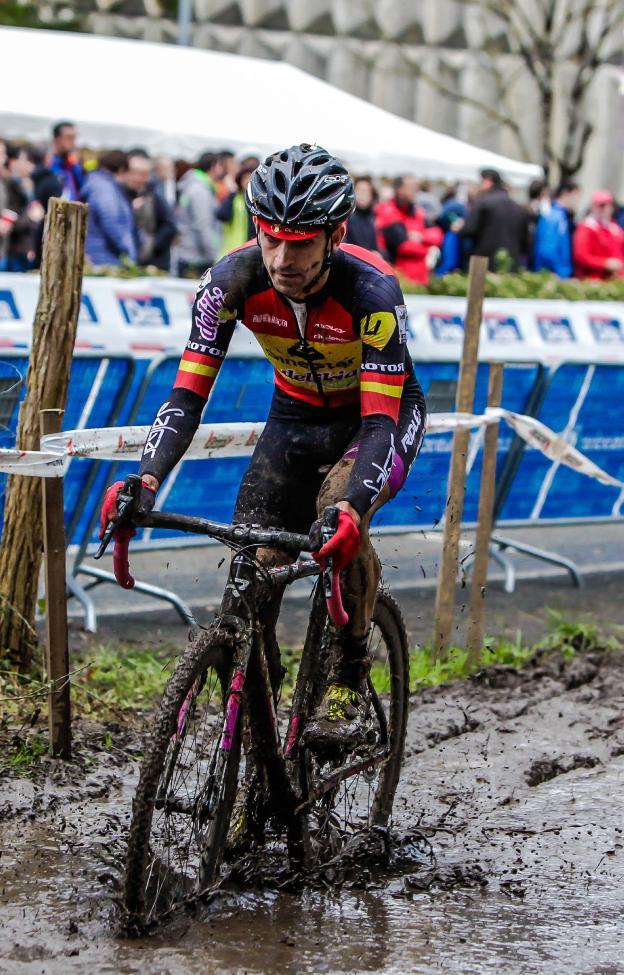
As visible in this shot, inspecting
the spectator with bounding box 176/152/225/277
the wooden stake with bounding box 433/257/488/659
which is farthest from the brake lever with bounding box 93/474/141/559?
the spectator with bounding box 176/152/225/277

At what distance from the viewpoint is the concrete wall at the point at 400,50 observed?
1362 inches

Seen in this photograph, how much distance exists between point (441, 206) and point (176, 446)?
1980 cm

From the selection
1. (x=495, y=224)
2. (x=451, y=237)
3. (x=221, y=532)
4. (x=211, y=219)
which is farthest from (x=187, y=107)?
(x=221, y=532)

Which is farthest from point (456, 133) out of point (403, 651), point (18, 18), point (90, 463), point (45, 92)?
point (403, 651)

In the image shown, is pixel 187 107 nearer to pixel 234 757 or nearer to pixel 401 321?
pixel 401 321

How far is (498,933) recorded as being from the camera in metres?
4.47

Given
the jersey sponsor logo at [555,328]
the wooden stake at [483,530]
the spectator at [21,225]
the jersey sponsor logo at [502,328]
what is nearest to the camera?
the wooden stake at [483,530]

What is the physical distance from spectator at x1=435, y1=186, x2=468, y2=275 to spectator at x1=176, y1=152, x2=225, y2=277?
13.7 feet

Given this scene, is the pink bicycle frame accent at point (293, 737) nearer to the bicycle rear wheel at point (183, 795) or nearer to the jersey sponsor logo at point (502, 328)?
the bicycle rear wheel at point (183, 795)

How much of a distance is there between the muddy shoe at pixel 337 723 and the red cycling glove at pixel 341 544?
2.45 ft

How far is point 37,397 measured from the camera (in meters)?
6.02

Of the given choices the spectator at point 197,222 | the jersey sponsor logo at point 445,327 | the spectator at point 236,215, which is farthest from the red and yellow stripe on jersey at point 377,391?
the spectator at point 197,222

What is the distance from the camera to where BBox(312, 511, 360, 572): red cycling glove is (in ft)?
13.5

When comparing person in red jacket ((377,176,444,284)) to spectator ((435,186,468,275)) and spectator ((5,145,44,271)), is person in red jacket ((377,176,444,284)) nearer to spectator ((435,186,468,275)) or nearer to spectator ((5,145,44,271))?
spectator ((435,186,468,275))
